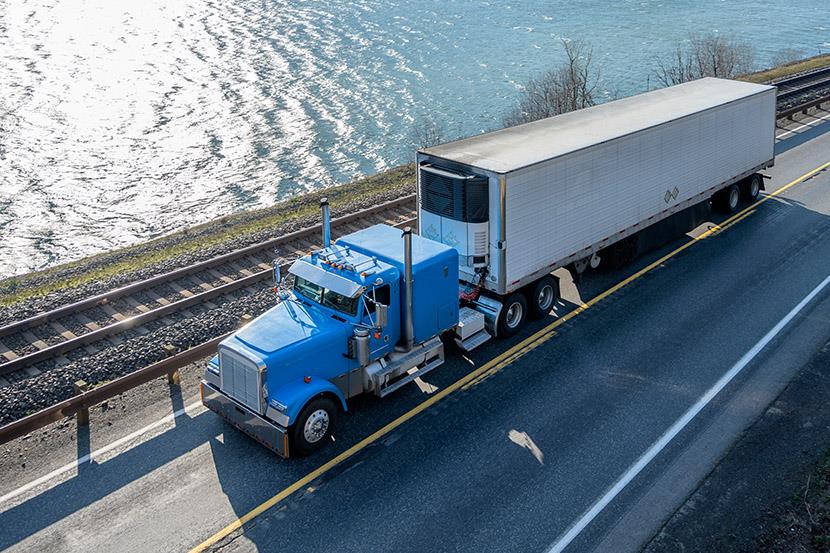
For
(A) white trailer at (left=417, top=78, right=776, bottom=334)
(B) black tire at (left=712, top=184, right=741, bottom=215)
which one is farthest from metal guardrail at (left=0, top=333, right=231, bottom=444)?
(B) black tire at (left=712, top=184, right=741, bottom=215)

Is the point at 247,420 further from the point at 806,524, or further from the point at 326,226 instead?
the point at 806,524

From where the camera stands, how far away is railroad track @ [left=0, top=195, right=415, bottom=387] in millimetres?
17453

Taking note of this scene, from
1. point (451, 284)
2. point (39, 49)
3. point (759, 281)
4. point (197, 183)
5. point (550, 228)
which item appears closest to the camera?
point (451, 284)

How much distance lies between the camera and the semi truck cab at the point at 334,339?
534 inches

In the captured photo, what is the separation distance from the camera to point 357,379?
584 inches

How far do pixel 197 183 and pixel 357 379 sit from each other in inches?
1250

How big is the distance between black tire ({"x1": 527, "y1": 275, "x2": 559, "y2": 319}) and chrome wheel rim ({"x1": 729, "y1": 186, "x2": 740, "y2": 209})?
9093 millimetres

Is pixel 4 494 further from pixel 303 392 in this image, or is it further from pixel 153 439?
pixel 303 392

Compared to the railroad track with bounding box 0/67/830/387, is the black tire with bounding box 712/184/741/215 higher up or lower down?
higher up

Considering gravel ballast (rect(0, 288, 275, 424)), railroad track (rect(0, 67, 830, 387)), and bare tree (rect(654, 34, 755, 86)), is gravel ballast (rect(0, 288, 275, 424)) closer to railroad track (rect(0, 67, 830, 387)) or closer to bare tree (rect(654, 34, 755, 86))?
railroad track (rect(0, 67, 830, 387))

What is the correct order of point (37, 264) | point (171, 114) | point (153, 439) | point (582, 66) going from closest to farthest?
point (153, 439) → point (37, 264) → point (171, 114) → point (582, 66)

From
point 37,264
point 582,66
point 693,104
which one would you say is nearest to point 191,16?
point 582,66

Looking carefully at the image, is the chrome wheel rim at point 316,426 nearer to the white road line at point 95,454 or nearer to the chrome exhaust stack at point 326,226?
the white road line at point 95,454

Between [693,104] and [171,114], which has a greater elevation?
[693,104]
